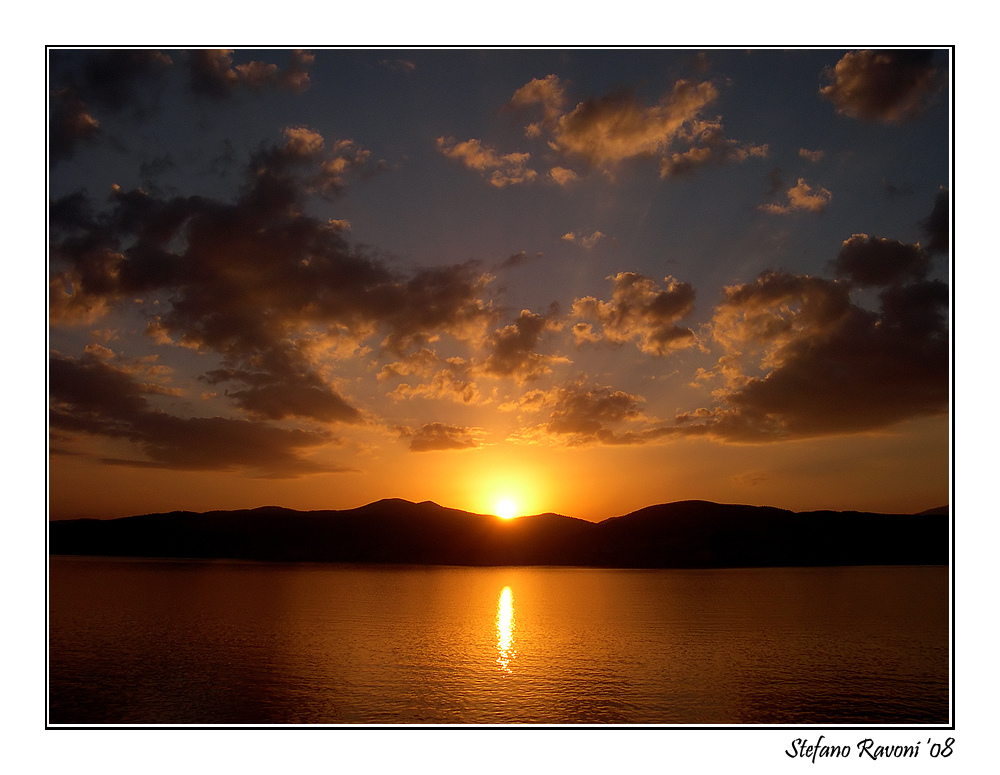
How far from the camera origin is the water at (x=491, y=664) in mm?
27266

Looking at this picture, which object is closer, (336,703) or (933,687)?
(336,703)

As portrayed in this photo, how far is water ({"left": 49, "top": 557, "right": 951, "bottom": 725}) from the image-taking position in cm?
2727

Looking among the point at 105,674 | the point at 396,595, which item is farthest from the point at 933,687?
the point at 396,595

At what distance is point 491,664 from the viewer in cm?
3859

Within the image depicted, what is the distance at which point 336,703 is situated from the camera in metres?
27.9
